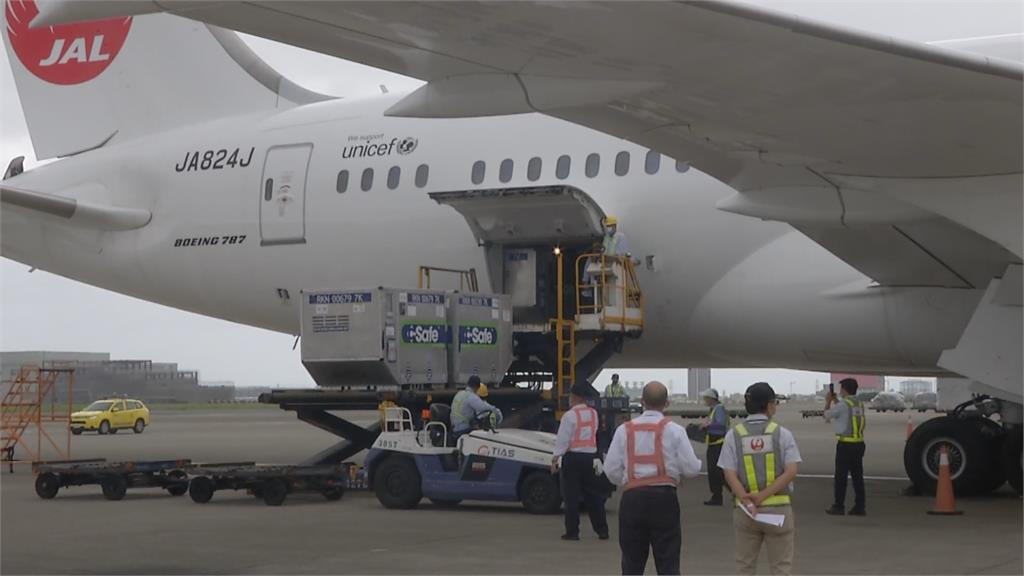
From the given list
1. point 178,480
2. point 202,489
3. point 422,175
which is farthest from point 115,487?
point 422,175

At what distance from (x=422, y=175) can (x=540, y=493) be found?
6.33 metres

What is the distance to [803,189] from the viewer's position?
42.7ft

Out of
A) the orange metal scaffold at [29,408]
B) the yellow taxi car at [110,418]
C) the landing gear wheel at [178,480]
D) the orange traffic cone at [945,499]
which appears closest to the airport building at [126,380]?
the yellow taxi car at [110,418]

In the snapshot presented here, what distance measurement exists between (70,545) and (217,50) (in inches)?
512

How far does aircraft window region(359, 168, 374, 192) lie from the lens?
20188mm

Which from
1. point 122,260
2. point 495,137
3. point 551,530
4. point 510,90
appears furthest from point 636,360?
point 510,90

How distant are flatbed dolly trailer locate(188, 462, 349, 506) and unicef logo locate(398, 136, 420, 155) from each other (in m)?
5.33

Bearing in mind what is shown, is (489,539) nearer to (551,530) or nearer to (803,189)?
(551,530)

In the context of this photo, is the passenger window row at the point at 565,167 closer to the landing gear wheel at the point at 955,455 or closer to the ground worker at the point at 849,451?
the ground worker at the point at 849,451

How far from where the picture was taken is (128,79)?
24234 mm

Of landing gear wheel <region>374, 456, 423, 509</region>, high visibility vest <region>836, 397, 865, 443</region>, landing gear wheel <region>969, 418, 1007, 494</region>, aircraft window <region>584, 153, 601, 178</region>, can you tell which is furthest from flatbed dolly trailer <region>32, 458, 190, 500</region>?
landing gear wheel <region>969, 418, 1007, 494</region>

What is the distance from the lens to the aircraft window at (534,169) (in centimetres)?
1872

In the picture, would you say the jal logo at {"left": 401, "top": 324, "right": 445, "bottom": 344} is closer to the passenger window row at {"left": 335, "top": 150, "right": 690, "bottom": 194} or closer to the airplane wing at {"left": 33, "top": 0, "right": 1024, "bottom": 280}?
the passenger window row at {"left": 335, "top": 150, "right": 690, "bottom": 194}

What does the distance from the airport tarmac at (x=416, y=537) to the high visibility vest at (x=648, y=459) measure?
2.55 metres
